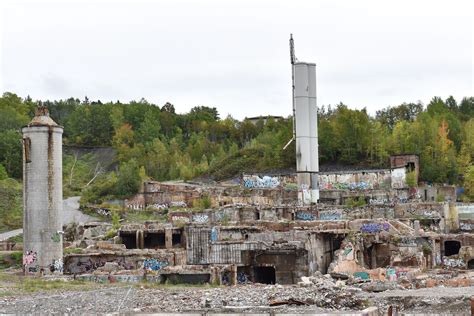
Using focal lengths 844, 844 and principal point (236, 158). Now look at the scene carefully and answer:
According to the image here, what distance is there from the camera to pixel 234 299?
32.5m

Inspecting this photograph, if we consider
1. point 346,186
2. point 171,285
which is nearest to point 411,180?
point 346,186

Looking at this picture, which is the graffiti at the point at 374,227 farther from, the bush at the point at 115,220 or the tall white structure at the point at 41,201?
the tall white structure at the point at 41,201

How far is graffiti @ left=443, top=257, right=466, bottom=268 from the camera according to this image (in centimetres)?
4891

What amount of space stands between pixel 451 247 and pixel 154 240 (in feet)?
62.5

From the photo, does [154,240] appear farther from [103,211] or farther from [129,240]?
[103,211]

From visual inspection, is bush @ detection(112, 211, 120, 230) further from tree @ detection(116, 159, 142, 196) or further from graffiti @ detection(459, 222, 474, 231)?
graffiti @ detection(459, 222, 474, 231)

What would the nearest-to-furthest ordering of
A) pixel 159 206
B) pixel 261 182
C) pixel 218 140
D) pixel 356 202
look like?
pixel 356 202, pixel 159 206, pixel 261 182, pixel 218 140

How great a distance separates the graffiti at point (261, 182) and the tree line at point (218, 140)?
23.2 feet

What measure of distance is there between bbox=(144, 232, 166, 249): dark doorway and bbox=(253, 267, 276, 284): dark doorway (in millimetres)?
10478

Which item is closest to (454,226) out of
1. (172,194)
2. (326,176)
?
(326,176)

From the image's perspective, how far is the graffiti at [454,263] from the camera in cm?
4891

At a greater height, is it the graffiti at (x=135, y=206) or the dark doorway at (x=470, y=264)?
the graffiti at (x=135, y=206)

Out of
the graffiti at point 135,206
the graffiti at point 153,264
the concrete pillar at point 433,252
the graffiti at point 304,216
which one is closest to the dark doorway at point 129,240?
the graffiti at point 153,264

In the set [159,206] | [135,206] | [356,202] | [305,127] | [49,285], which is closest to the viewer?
[49,285]
